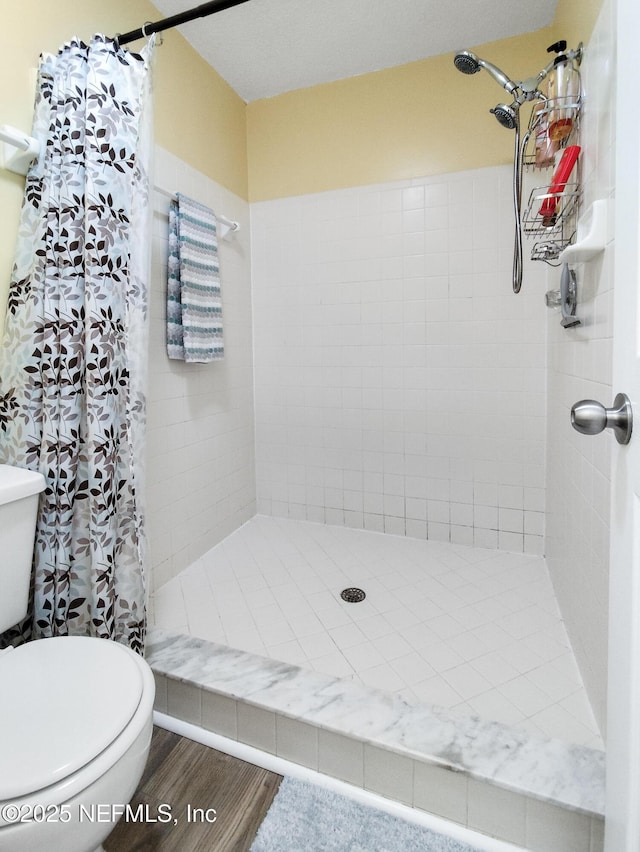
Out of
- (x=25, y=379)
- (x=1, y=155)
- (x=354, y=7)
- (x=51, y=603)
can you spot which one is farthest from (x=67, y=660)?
(x=354, y=7)

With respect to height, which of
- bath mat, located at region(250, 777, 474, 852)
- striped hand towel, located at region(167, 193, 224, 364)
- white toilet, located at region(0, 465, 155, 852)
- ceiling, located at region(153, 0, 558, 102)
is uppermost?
ceiling, located at region(153, 0, 558, 102)

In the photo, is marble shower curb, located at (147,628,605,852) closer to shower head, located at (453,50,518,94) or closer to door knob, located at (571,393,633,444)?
door knob, located at (571,393,633,444)

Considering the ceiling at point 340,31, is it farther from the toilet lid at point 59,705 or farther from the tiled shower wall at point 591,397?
the toilet lid at point 59,705

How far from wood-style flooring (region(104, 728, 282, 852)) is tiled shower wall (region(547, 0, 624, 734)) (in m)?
0.89

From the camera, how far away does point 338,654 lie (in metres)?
1.44

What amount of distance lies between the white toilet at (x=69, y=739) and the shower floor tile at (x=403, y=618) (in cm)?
63

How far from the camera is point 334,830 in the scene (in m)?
1.04

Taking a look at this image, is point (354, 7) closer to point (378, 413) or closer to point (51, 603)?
point (378, 413)

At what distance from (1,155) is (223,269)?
1.12m

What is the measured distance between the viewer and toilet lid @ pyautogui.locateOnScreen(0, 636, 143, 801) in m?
0.70

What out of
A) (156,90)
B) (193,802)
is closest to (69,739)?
(193,802)

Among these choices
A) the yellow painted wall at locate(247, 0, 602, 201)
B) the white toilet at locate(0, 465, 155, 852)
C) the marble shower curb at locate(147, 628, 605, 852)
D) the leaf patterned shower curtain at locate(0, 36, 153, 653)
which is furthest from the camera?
the yellow painted wall at locate(247, 0, 602, 201)

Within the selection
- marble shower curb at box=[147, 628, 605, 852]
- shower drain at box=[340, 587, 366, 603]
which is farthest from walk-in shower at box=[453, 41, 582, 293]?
marble shower curb at box=[147, 628, 605, 852]

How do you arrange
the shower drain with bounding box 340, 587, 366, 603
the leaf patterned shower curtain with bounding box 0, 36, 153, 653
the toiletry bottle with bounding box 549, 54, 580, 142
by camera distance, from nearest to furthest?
the leaf patterned shower curtain with bounding box 0, 36, 153, 653, the toiletry bottle with bounding box 549, 54, 580, 142, the shower drain with bounding box 340, 587, 366, 603
